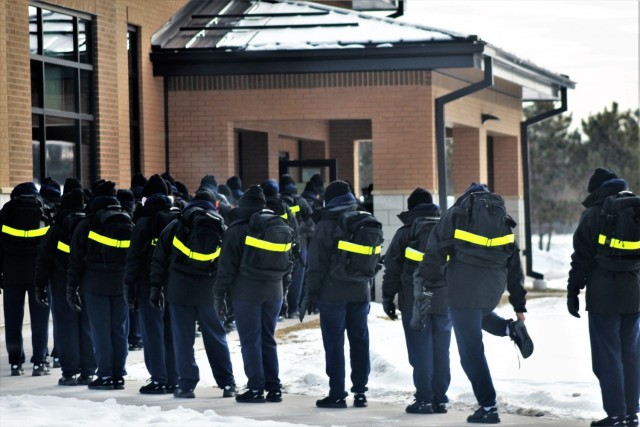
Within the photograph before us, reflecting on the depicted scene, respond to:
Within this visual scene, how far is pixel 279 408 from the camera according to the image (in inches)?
410

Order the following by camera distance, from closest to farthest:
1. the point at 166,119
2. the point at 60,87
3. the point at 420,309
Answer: the point at 420,309, the point at 60,87, the point at 166,119

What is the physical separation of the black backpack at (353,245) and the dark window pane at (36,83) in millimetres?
8400

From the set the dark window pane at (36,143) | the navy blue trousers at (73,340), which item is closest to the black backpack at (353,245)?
the navy blue trousers at (73,340)

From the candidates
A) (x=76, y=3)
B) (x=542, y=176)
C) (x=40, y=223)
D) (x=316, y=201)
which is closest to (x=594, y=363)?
(x=40, y=223)

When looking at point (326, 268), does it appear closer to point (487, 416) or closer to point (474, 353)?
point (474, 353)

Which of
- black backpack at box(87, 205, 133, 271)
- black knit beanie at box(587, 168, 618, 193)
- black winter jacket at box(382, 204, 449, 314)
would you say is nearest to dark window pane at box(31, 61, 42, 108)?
black backpack at box(87, 205, 133, 271)

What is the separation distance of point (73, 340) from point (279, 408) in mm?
2577

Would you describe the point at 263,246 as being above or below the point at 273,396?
above

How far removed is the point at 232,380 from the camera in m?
11.1

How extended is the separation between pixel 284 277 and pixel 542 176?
5103 centimetres

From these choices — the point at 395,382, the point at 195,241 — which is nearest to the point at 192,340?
the point at 195,241

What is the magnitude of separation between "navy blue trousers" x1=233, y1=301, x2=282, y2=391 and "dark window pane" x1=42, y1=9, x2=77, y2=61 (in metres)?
8.36

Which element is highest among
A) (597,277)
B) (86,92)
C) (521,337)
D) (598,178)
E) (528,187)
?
(86,92)

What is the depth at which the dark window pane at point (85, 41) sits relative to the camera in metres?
18.8
